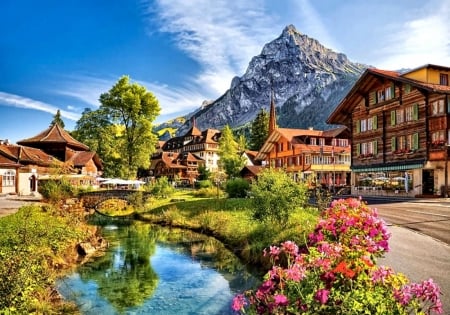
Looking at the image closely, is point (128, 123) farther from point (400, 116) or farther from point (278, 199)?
point (278, 199)

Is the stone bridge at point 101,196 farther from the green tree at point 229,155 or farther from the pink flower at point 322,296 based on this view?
the pink flower at point 322,296

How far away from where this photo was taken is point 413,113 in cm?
3669

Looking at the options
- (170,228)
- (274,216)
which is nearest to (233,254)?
(274,216)

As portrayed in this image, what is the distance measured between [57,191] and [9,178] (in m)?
14.3

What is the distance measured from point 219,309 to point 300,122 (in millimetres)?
188286

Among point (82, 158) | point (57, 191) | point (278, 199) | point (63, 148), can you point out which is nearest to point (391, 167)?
point (278, 199)

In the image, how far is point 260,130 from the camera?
89.9 metres

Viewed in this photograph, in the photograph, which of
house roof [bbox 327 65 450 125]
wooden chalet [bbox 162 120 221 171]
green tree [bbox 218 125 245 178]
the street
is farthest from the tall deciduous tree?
wooden chalet [bbox 162 120 221 171]

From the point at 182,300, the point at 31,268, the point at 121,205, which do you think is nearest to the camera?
the point at 31,268

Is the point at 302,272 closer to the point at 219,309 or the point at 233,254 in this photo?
the point at 219,309

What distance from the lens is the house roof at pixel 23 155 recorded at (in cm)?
4450

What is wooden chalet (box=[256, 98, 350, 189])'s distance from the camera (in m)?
55.9

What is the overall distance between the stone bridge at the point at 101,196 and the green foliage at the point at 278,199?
25.2 metres

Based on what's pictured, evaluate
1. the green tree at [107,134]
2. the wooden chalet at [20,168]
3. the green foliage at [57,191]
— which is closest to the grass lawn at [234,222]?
the green foliage at [57,191]
